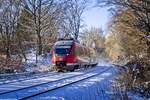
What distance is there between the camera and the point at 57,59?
3869cm

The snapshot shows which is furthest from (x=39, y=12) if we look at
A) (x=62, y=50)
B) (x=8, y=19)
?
(x=62, y=50)

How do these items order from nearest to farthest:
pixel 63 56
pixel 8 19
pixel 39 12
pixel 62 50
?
pixel 63 56, pixel 62 50, pixel 8 19, pixel 39 12

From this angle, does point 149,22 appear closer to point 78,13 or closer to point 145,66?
point 145,66

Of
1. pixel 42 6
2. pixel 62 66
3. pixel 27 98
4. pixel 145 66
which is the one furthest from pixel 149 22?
pixel 42 6

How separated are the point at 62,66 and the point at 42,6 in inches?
698

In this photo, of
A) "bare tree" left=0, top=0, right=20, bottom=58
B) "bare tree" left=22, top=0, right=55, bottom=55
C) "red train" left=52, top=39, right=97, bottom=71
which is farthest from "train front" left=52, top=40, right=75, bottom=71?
"bare tree" left=22, top=0, right=55, bottom=55

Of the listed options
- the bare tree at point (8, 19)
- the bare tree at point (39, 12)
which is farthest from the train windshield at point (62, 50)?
the bare tree at point (39, 12)

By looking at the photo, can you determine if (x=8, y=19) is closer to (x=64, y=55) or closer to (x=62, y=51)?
(x=62, y=51)

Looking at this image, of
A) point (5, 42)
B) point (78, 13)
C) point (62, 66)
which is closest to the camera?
point (62, 66)

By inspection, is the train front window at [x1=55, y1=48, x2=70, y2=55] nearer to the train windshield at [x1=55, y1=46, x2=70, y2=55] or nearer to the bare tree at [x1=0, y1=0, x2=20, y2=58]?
the train windshield at [x1=55, y1=46, x2=70, y2=55]

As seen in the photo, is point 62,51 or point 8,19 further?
point 8,19

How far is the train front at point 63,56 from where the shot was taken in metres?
38.6

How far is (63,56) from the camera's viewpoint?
38.7m

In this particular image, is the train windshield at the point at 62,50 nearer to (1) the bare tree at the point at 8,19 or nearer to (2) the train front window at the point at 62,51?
(2) the train front window at the point at 62,51
